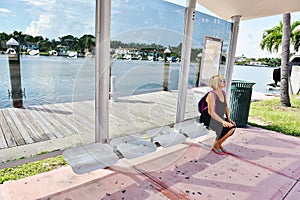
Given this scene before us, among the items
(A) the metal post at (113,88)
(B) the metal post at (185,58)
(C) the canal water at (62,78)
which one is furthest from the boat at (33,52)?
(B) the metal post at (185,58)

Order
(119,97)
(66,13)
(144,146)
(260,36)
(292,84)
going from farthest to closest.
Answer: (260,36) → (292,84) → (119,97) → (144,146) → (66,13)

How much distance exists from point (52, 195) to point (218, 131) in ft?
7.82

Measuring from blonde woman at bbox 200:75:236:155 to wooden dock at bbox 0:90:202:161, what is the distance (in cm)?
75

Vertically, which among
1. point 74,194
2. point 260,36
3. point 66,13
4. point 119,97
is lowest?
point 74,194

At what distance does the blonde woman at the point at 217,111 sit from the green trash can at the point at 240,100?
1.34 metres

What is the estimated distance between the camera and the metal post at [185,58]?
3248 mm

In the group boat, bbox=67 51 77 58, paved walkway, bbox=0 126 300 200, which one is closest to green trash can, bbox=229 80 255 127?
paved walkway, bbox=0 126 300 200

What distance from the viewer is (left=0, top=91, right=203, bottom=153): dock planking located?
7.26 ft

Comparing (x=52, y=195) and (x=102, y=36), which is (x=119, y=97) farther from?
(x=52, y=195)

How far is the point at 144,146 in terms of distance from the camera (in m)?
2.56

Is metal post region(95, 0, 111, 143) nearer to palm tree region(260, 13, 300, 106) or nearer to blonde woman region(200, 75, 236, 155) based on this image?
blonde woman region(200, 75, 236, 155)

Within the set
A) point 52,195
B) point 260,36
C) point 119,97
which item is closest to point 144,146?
point 119,97

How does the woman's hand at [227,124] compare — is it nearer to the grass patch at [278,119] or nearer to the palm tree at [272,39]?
the grass patch at [278,119]

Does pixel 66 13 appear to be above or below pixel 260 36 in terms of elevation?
below
